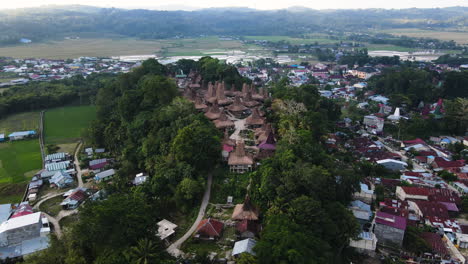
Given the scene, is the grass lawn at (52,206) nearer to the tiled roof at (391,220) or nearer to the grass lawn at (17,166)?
the grass lawn at (17,166)

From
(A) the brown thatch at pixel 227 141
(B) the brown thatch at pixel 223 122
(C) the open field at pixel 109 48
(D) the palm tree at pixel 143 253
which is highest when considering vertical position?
(C) the open field at pixel 109 48

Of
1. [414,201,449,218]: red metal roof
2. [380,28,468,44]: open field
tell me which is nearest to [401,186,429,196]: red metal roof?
[414,201,449,218]: red metal roof

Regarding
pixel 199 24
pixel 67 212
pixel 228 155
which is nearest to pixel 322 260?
pixel 228 155

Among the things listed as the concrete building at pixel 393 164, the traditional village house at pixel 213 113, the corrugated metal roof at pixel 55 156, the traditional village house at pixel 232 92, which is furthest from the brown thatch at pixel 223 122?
the corrugated metal roof at pixel 55 156

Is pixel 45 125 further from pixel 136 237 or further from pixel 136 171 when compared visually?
pixel 136 237

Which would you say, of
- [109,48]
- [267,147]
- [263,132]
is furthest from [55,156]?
[109,48]

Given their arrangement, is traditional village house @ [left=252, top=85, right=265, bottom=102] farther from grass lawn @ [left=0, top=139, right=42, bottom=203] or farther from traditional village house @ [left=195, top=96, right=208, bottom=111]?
grass lawn @ [left=0, top=139, right=42, bottom=203]
